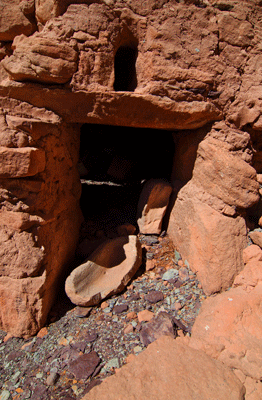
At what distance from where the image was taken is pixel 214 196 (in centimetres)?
249

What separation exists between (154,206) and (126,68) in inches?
61.8

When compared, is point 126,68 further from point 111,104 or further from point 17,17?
point 17,17

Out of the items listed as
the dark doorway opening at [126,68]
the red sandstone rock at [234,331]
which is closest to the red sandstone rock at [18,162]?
the dark doorway opening at [126,68]

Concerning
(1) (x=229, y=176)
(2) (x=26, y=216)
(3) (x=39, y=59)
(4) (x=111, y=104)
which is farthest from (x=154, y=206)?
(3) (x=39, y=59)

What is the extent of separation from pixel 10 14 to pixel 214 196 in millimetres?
2452

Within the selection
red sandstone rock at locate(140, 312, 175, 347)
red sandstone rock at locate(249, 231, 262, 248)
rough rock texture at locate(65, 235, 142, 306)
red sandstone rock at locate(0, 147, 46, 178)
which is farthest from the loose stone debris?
red sandstone rock at locate(0, 147, 46, 178)

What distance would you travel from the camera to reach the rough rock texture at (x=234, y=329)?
5.75ft

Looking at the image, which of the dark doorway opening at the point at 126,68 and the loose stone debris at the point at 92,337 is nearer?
the loose stone debris at the point at 92,337

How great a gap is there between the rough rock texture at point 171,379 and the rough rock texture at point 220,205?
68 centimetres

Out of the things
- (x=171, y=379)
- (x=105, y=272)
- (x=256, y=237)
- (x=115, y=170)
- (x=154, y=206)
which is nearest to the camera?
(x=171, y=379)

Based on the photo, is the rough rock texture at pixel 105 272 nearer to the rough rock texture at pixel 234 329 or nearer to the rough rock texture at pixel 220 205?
the rough rock texture at pixel 220 205

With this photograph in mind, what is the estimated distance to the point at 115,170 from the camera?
4.46 metres

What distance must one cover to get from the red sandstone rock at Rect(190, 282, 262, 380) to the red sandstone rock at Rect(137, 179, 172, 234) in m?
1.13

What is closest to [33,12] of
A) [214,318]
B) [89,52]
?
[89,52]
